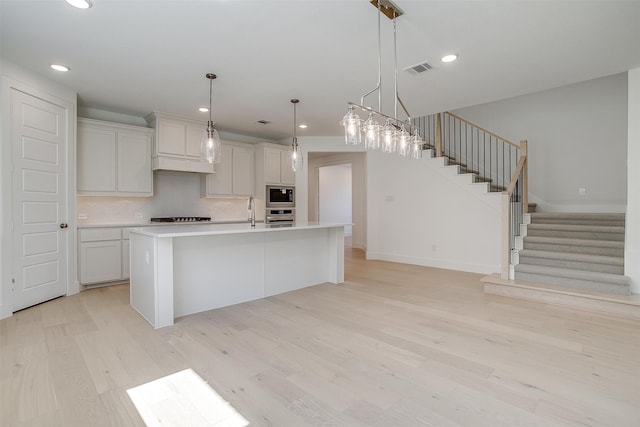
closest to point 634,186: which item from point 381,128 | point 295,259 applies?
point 381,128

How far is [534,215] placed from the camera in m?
5.15

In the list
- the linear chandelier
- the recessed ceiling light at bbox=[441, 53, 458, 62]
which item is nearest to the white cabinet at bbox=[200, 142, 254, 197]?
the linear chandelier

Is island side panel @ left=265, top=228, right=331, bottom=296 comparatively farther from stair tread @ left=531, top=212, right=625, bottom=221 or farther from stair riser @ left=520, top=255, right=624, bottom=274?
stair tread @ left=531, top=212, right=625, bottom=221

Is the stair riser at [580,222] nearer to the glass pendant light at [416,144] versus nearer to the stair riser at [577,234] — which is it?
the stair riser at [577,234]

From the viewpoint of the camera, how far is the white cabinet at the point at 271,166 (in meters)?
6.31

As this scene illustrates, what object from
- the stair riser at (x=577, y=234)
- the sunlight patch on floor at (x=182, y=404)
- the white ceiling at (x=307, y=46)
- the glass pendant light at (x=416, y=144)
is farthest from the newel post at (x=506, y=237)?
the sunlight patch on floor at (x=182, y=404)

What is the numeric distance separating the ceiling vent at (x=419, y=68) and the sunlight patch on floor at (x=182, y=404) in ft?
11.3

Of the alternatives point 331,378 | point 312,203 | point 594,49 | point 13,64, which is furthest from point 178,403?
point 312,203

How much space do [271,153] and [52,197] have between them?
354cm

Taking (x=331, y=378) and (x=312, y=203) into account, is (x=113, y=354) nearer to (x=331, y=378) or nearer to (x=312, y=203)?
(x=331, y=378)

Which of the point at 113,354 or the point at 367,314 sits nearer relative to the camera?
the point at 113,354

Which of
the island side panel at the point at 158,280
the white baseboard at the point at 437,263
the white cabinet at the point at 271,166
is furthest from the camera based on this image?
the white cabinet at the point at 271,166

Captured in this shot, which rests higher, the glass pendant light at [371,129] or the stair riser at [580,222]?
the glass pendant light at [371,129]

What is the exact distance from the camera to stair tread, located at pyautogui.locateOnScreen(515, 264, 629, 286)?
3.59m
